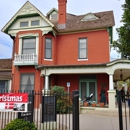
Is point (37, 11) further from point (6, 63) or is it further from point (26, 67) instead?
point (6, 63)

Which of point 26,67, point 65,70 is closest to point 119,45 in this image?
point 65,70

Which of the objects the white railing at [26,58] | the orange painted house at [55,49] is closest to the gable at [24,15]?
the orange painted house at [55,49]

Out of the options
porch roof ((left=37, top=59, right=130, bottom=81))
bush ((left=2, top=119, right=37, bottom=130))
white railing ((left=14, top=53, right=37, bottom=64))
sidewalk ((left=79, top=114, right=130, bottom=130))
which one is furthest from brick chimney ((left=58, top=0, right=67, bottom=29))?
bush ((left=2, top=119, right=37, bottom=130))

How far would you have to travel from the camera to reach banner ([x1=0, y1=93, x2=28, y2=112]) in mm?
6230

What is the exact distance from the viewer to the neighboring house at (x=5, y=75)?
1761cm

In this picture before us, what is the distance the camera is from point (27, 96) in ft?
20.8

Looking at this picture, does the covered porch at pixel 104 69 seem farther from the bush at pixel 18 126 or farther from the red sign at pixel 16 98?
the bush at pixel 18 126

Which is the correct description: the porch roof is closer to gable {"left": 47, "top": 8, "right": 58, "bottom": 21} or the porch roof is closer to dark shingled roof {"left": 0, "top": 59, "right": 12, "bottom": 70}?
dark shingled roof {"left": 0, "top": 59, "right": 12, "bottom": 70}

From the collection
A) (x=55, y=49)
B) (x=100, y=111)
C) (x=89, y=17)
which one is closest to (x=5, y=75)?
(x=55, y=49)

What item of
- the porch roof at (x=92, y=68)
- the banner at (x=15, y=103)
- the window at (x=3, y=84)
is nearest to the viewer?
the banner at (x=15, y=103)

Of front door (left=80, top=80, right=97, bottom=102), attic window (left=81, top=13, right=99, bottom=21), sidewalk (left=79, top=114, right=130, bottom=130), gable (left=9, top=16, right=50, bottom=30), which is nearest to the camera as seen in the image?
sidewalk (left=79, top=114, right=130, bottom=130)

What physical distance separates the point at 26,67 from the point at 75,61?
16.1 feet

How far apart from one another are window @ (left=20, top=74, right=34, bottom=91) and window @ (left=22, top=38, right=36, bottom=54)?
2428 millimetres

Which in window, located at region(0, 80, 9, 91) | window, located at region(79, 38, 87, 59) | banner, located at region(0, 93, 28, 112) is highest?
window, located at region(79, 38, 87, 59)
